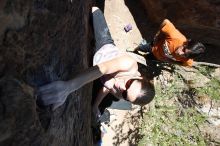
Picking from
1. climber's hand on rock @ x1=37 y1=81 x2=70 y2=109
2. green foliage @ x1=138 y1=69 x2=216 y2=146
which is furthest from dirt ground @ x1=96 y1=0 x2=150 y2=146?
climber's hand on rock @ x1=37 y1=81 x2=70 y2=109

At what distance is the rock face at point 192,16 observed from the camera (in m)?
6.61

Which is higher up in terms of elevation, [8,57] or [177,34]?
[8,57]

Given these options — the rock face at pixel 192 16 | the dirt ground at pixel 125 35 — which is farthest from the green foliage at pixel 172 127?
the rock face at pixel 192 16

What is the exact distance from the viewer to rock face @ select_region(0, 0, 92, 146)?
98.0 inches

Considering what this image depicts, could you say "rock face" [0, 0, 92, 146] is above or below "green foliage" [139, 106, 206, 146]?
above

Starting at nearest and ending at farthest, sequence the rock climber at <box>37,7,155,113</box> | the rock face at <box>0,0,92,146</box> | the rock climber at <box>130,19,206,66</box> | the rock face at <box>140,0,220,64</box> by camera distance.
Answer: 1. the rock face at <box>0,0,92,146</box>
2. the rock climber at <box>37,7,155,113</box>
3. the rock climber at <box>130,19,206,66</box>
4. the rock face at <box>140,0,220,64</box>

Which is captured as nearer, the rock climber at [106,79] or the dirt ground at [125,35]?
the rock climber at [106,79]

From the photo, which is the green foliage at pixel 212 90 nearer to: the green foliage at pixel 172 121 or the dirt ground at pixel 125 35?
the green foliage at pixel 172 121

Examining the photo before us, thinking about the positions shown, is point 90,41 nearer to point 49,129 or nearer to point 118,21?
point 49,129

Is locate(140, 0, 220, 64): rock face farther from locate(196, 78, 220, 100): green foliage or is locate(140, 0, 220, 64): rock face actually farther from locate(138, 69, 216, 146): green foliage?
locate(138, 69, 216, 146): green foliage

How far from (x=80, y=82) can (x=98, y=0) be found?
3.64 m

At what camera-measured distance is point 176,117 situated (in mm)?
7203

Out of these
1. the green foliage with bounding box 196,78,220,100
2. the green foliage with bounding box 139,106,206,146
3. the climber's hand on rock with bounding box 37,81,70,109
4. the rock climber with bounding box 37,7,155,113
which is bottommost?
the green foliage with bounding box 139,106,206,146

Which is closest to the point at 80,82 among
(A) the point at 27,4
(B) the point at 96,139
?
(A) the point at 27,4
